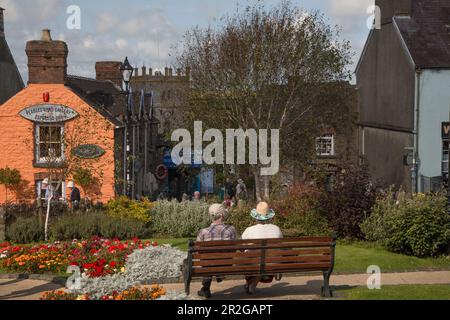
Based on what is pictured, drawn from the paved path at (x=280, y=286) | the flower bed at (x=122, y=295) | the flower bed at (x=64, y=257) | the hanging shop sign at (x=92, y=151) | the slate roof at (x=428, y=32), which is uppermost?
the slate roof at (x=428, y=32)

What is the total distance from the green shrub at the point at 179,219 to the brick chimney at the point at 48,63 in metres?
11.1

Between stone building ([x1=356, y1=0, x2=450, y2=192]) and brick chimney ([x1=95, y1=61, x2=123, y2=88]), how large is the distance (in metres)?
14.2

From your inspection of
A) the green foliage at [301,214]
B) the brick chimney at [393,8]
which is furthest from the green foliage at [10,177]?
the brick chimney at [393,8]

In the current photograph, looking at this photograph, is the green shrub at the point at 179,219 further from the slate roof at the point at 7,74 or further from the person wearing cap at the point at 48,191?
the slate roof at the point at 7,74

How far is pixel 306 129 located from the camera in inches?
1300

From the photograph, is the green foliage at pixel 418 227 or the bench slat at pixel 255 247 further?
the green foliage at pixel 418 227

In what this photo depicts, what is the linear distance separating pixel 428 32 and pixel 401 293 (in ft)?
86.6

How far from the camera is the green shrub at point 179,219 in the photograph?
20.1m

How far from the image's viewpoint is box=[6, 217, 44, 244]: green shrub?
62.0 feet

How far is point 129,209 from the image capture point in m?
20.8

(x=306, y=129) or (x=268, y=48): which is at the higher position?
(x=268, y=48)

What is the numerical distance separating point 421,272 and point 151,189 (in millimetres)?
24836
